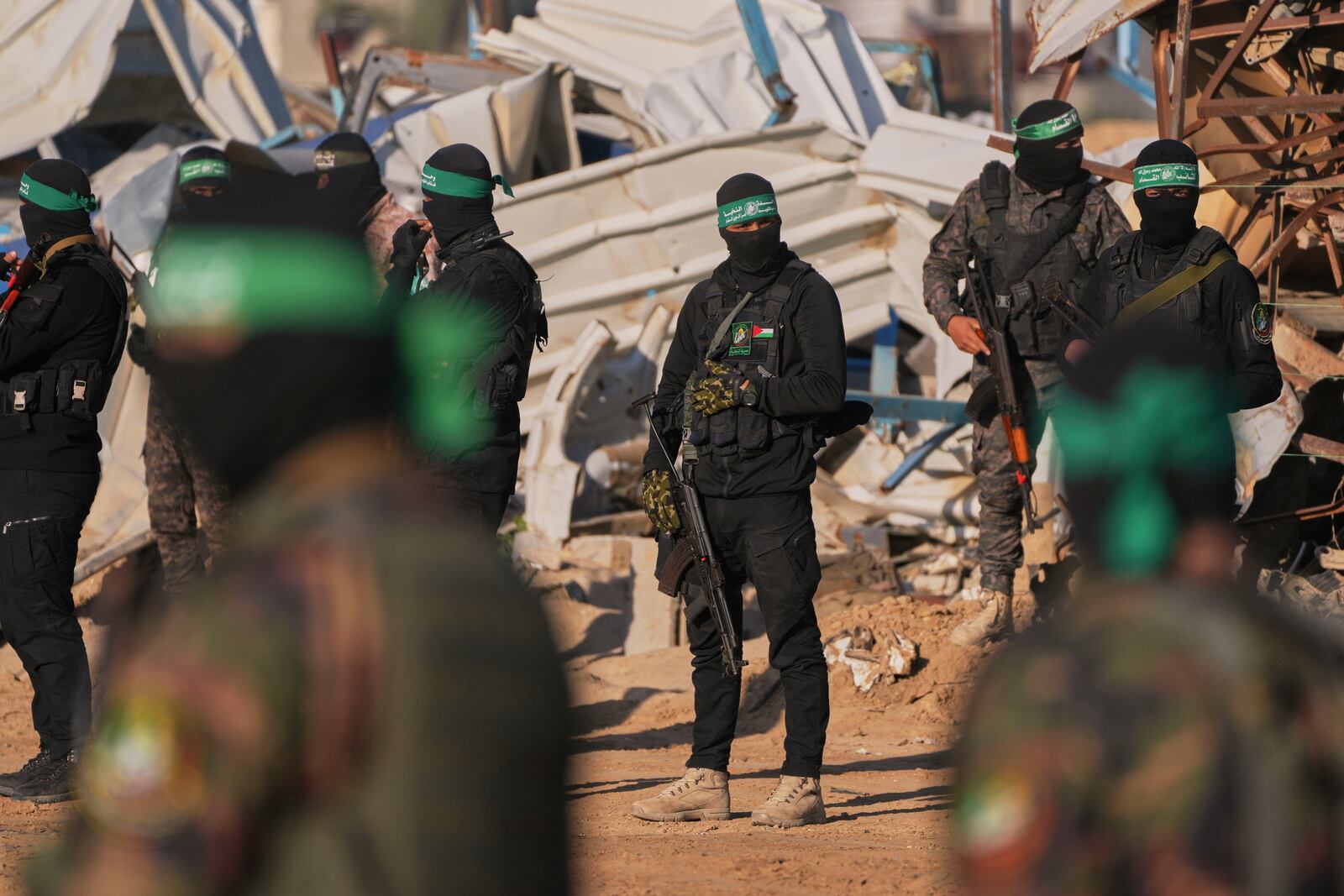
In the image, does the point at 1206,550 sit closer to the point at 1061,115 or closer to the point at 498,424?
the point at 498,424

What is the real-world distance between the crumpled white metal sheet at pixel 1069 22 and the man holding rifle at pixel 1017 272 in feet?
3.68

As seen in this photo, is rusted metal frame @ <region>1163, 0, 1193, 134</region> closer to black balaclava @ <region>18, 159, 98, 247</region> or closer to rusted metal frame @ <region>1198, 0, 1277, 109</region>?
rusted metal frame @ <region>1198, 0, 1277, 109</region>

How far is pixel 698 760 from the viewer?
5.62 meters

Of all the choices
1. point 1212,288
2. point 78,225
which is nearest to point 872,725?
point 1212,288

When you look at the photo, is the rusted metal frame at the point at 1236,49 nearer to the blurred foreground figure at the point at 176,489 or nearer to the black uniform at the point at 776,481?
the black uniform at the point at 776,481

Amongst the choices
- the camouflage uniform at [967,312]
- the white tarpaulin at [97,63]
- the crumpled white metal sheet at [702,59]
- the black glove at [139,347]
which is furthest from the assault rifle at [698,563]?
the white tarpaulin at [97,63]

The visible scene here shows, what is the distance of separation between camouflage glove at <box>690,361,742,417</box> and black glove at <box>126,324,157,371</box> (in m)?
2.99

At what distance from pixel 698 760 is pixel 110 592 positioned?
15.0 feet

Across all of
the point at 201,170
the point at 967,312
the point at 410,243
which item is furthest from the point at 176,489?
the point at 967,312

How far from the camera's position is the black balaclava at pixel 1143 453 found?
1906 mm

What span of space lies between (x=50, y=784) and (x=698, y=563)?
2.40 m

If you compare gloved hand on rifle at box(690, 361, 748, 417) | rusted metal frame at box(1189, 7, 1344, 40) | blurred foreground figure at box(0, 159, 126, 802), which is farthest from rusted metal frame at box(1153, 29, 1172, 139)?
blurred foreground figure at box(0, 159, 126, 802)

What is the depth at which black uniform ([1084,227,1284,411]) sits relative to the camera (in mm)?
5730

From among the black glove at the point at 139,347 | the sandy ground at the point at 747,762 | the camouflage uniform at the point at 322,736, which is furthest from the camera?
the black glove at the point at 139,347
